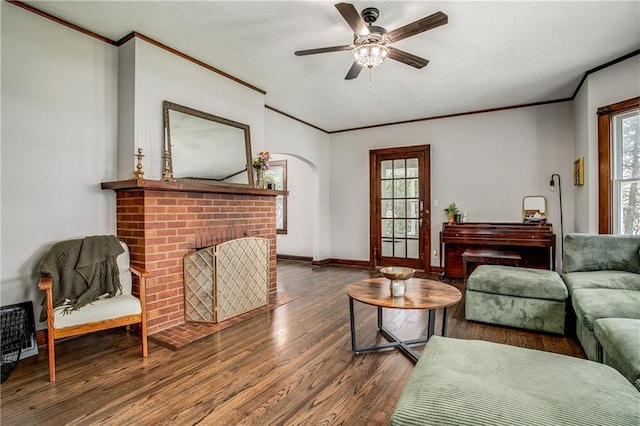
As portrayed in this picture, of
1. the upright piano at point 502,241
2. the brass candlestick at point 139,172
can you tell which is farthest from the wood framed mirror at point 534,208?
the brass candlestick at point 139,172

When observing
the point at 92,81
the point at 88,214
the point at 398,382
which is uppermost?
the point at 92,81

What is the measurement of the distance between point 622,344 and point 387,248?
433cm

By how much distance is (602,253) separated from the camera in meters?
3.07

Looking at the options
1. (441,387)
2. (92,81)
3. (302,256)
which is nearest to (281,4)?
(92,81)

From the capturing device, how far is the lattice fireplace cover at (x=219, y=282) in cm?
312

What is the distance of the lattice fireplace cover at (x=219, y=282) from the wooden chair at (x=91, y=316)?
0.58 metres

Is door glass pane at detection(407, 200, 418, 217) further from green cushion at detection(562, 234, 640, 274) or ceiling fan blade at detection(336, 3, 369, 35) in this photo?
ceiling fan blade at detection(336, 3, 369, 35)

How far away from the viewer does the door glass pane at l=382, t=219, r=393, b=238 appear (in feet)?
19.5

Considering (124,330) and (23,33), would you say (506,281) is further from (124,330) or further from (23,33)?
(23,33)

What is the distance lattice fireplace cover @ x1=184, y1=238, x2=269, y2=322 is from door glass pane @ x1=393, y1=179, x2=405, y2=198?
128 inches

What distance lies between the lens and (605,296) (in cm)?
238

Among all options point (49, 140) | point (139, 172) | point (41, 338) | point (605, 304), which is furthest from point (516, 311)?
point (49, 140)

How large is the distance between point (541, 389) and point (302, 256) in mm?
5884

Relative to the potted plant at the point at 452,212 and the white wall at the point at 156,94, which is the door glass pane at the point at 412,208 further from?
the white wall at the point at 156,94
